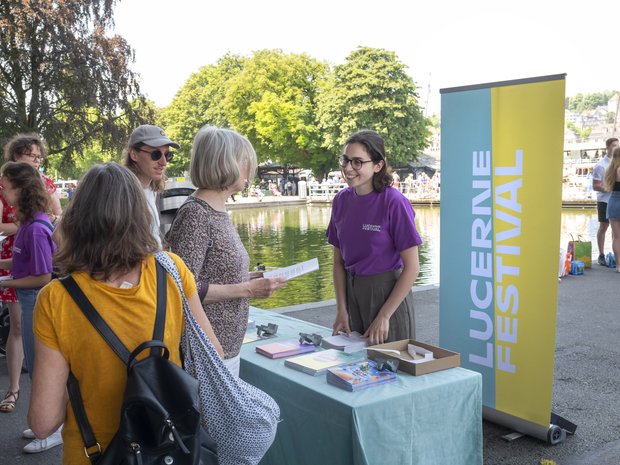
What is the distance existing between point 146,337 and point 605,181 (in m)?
9.68

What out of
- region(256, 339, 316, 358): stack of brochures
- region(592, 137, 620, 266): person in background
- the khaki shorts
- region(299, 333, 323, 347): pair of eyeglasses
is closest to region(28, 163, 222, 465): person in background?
region(256, 339, 316, 358): stack of brochures

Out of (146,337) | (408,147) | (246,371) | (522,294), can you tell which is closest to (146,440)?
(146,337)

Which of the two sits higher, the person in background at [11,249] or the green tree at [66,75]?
the green tree at [66,75]

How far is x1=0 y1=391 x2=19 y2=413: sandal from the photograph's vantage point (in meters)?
4.63

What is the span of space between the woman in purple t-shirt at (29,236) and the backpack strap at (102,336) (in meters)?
2.43

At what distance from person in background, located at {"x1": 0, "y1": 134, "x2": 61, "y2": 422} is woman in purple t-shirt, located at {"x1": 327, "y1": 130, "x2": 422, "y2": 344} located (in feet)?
7.48

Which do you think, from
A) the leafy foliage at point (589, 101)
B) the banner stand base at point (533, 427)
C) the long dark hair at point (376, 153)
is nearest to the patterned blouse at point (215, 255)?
the long dark hair at point (376, 153)

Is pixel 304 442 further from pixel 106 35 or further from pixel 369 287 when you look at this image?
pixel 106 35

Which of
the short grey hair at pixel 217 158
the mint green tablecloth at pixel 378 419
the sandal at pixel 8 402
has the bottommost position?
the sandal at pixel 8 402

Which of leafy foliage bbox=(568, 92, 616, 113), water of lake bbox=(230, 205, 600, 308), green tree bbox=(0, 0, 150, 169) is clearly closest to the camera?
water of lake bbox=(230, 205, 600, 308)

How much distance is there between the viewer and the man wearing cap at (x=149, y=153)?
339cm

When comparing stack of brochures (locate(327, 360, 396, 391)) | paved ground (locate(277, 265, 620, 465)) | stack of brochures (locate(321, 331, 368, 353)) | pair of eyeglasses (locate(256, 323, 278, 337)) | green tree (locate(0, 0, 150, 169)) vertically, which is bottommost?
paved ground (locate(277, 265, 620, 465))

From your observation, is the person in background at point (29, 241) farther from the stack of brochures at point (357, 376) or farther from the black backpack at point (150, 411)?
the black backpack at point (150, 411)

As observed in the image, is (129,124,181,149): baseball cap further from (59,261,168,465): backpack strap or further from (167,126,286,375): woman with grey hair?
(59,261,168,465): backpack strap
